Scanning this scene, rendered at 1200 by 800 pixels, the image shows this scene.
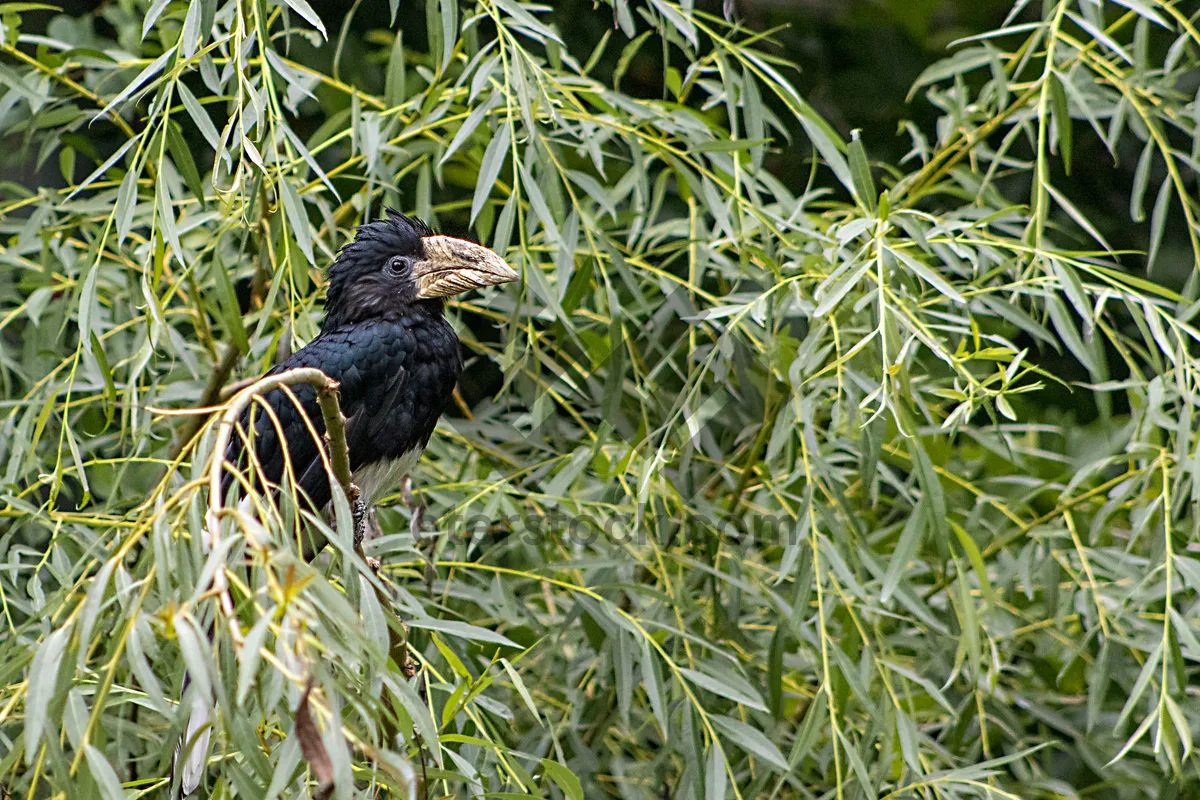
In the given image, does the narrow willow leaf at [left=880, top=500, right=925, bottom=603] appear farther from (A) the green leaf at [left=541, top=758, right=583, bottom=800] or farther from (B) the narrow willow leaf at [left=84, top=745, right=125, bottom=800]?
(B) the narrow willow leaf at [left=84, top=745, right=125, bottom=800]

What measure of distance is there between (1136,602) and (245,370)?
1.45m

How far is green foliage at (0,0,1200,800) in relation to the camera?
5.18ft

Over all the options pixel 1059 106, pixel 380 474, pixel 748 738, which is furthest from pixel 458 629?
pixel 1059 106

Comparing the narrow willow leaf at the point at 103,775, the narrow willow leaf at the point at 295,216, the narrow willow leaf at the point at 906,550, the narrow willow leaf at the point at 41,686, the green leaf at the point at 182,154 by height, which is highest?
the green leaf at the point at 182,154

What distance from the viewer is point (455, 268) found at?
1.92 m

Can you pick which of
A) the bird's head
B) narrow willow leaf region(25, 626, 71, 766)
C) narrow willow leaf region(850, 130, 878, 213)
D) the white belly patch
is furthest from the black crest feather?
narrow willow leaf region(25, 626, 71, 766)

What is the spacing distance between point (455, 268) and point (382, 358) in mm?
178

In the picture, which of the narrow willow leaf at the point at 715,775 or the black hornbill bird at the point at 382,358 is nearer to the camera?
the narrow willow leaf at the point at 715,775

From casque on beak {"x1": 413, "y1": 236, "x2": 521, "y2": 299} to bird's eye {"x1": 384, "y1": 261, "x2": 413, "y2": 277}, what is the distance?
14 mm

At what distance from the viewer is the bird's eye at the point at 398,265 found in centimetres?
201

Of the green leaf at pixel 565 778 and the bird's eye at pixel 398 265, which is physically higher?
the bird's eye at pixel 398 265

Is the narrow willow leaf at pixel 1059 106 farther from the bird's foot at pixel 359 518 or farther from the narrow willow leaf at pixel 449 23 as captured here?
the bird's foot at pixel 359 518

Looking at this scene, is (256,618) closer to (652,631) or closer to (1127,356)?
(652,631)

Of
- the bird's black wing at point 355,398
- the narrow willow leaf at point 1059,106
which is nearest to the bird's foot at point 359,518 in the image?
the bird's black wing at point 355,398
